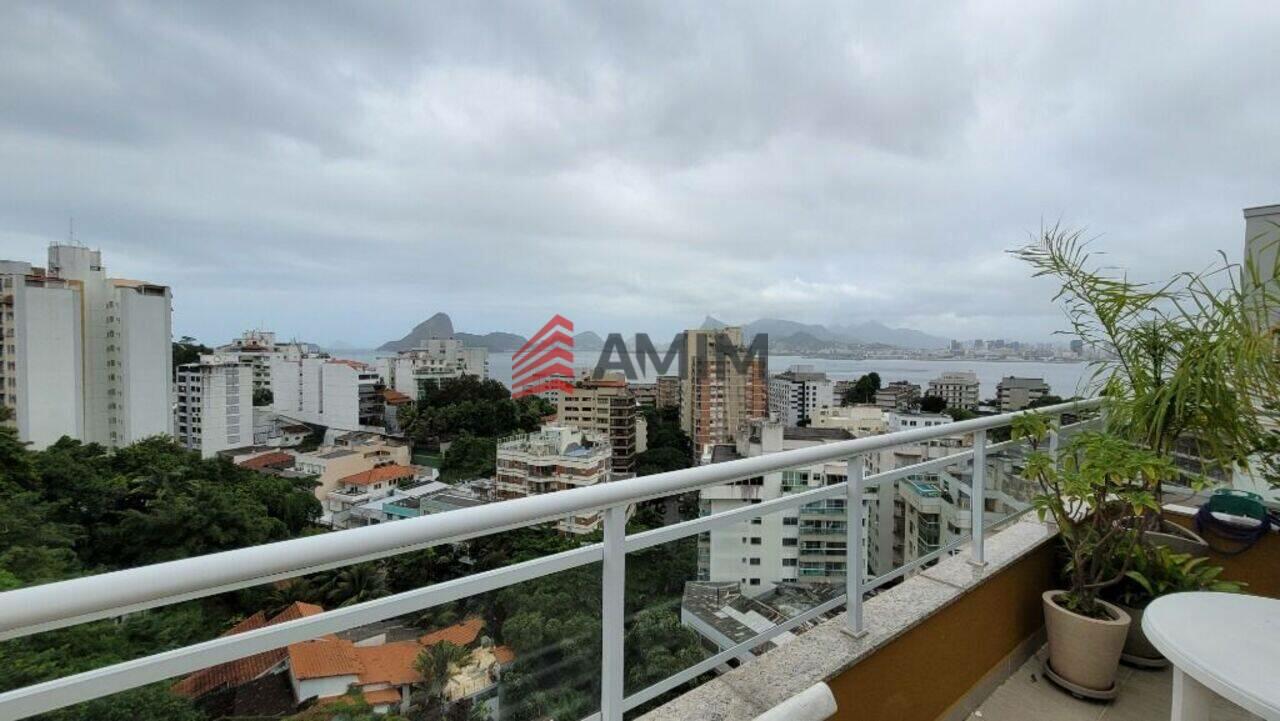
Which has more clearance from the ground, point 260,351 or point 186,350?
point 260,351

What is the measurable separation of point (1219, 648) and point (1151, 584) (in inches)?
52.3

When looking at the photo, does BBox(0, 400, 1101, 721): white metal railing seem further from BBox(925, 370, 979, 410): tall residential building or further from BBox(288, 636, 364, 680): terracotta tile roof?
BBox(925, 370, 979, 410): tall residential building

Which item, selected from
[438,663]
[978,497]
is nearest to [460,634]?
[438,663]

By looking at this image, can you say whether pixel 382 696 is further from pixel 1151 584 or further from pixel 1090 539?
pixel 1151 584

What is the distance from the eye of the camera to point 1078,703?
2.17 metres

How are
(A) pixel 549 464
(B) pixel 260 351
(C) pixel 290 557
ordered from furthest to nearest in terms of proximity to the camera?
(B) pixel 260 351, (A) pixel 549 464, (C) pixel 290 557

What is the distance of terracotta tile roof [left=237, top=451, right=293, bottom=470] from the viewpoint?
112 ft

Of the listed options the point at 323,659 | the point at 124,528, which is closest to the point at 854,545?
Result: the point at 323,659

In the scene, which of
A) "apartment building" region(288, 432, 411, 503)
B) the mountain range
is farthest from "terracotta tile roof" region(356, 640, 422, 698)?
"apartment building" region(288, 432, 411, 503)

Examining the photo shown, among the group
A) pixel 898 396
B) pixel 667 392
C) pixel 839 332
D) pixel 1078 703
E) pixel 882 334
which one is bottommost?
pixel 667 392

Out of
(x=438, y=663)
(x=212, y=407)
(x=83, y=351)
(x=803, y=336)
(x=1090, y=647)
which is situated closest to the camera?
(x=438, y=663)

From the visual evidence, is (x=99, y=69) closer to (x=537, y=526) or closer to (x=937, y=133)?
(x=937, y=133)

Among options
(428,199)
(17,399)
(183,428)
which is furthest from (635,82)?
(183,428)

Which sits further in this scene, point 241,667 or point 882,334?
point 882,334
